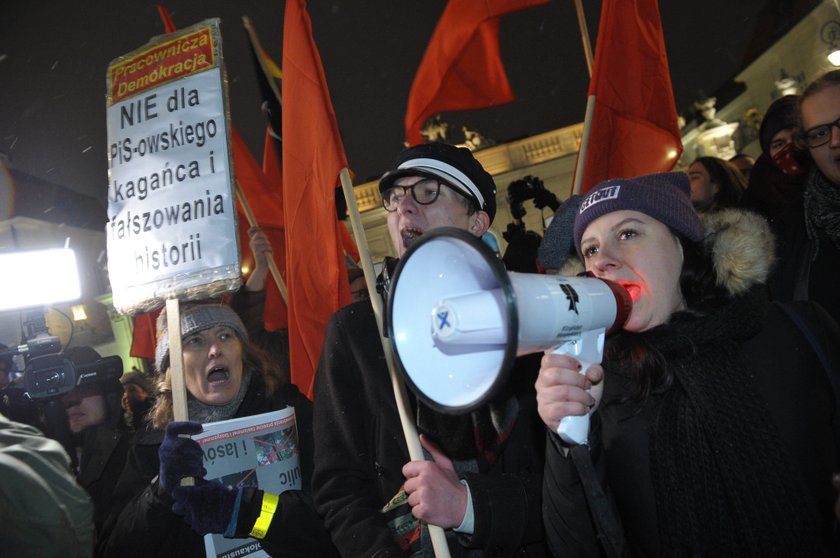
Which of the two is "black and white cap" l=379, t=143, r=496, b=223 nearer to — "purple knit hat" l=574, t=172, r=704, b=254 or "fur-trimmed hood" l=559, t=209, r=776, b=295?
"purple knit hat" l=574, t=172, r=704, b=254

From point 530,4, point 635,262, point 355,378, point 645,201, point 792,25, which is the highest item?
point 792,25

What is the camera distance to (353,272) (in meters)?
5.12

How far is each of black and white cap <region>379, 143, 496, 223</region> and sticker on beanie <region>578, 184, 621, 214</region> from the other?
0.46 meters

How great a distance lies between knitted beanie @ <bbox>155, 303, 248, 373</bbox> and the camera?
2.96 metres

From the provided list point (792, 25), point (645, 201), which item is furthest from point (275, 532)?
point (792, 25)

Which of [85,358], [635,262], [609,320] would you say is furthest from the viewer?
[85,358]

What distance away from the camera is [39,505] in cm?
137

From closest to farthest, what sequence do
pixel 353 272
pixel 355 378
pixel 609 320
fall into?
1. pixel 609 320
2. pixel 355 378
3. pixel 353 272

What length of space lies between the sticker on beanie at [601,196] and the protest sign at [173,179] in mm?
1547

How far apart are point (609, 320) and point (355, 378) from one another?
3.34ft

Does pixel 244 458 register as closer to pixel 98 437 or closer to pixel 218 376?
pixel 218 376

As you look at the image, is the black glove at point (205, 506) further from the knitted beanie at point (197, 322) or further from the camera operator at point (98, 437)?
the knitted beanie at point (197, 322)

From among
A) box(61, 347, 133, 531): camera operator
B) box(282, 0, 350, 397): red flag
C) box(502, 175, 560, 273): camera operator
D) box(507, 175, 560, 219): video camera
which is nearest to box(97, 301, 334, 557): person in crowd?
box(61, 347, 133, 531): camera operator

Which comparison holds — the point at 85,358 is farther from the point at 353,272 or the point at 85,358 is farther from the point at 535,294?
the point at 535,294
